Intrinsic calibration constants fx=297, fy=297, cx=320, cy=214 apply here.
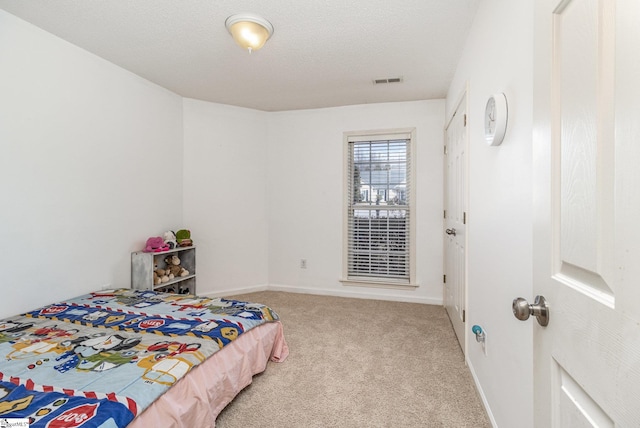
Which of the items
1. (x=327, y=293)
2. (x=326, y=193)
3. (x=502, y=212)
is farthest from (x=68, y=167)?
(x=502, y=212)

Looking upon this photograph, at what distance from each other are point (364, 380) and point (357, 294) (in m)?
1.86

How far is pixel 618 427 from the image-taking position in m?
0.47

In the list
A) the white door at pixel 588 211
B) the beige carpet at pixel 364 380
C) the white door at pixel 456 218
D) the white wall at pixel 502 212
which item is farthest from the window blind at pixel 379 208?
the white door at pixel 588 211

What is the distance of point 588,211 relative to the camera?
563 mm

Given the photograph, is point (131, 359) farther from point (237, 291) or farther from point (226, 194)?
point (226, 194)

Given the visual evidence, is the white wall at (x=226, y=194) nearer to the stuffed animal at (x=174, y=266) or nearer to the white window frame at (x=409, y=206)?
the stuffed animal at (x=174, y=266)

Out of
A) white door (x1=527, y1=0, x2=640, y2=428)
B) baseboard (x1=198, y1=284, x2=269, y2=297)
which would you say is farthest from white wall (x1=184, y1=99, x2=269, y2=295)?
white door (x1=527, y1=0, x2=640, y2=428)

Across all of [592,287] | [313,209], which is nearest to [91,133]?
[313,209]

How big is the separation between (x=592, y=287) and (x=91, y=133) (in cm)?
338

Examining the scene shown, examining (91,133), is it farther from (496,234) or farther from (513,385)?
(513,385)

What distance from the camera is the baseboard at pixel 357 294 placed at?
367cm

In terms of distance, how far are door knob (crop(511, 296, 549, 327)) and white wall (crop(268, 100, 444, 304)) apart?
3.04 m

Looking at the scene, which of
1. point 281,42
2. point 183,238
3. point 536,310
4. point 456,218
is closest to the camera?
point 536,310

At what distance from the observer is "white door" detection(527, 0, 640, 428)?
Answer: 46 centimetres
